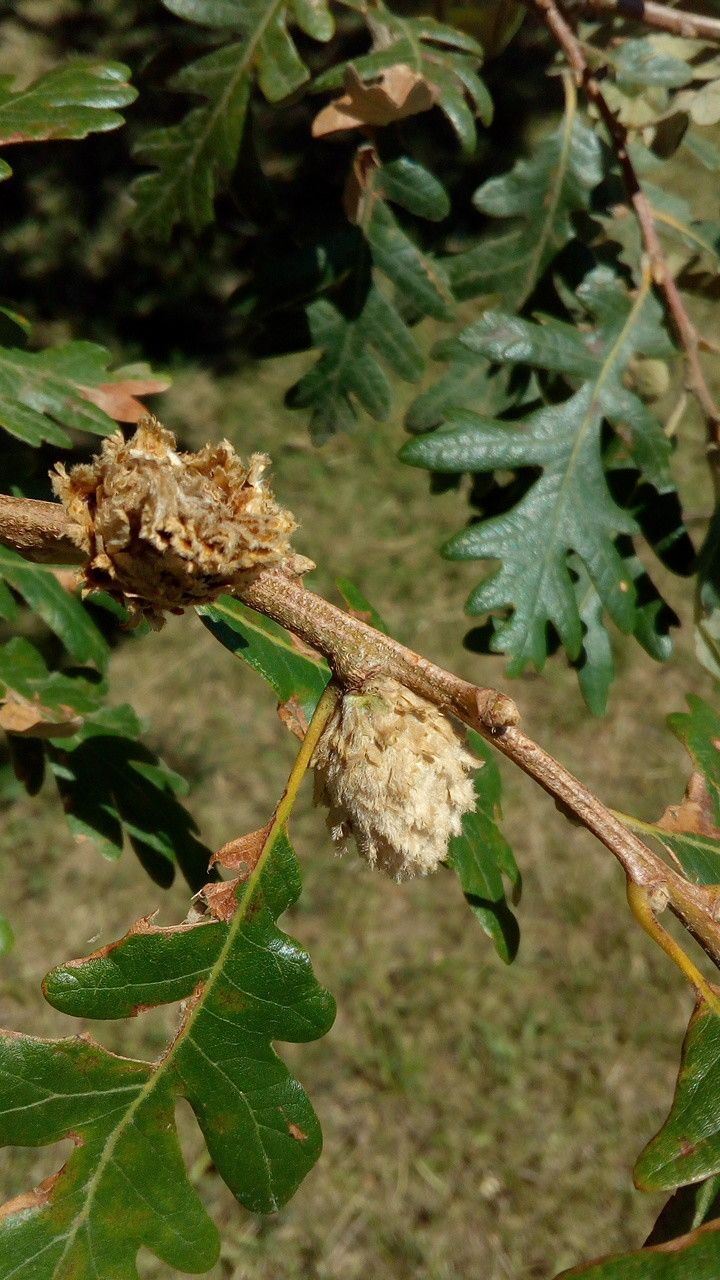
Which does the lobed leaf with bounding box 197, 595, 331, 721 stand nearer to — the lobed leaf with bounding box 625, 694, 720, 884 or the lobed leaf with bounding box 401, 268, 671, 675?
the lobed leaf with bounding box 401, 268, 671, 675

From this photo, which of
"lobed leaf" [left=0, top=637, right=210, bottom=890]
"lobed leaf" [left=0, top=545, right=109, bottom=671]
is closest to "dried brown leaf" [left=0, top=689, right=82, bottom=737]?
"lobed leaf" [left=0, top=637, right=210, bottom=890]

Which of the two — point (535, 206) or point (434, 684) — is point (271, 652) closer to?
point (434, 684)

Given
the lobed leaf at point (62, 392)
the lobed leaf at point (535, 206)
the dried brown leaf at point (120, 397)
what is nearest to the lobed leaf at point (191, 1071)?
the lobed leaf at point (62, 392)

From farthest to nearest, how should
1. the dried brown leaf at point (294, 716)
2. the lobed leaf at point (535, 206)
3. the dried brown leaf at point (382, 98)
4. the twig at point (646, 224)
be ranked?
1. the lobed leaf at point (535, 206)
2. the twig at point (646, 224)
3. the dried brown leaf at point (382, 98)
4. the dried brown leaf at point (294, 716)

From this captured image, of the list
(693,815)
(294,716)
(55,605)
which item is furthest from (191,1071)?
(55,605)

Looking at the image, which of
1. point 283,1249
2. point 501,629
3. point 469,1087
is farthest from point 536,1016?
point 501,629

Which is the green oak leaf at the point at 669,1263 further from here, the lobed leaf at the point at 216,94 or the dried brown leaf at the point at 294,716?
the lobed leaf at the point at 216,94

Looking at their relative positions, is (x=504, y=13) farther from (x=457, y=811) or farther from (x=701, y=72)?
(x=457, y=811)
